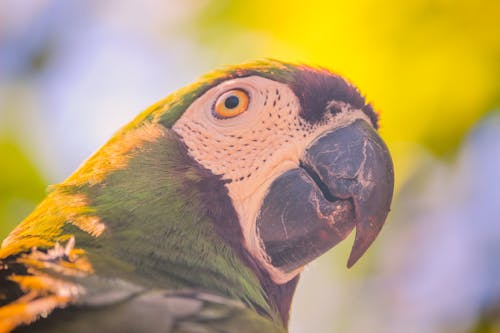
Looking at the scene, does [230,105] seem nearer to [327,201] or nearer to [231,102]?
[231,102]

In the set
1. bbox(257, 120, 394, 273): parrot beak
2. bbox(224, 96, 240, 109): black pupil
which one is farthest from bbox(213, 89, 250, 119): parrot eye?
bbox(257, 120, 394, 273): parrot beak

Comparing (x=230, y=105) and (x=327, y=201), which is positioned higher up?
(x=230, y=105)

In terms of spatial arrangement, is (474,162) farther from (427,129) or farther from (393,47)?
(393,47)

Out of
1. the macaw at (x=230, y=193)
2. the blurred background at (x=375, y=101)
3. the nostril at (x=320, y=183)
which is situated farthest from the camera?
the blurred background at (x=375, y=101)

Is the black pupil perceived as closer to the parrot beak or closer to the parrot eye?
the parrot eye

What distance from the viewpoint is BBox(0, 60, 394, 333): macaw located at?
109 cm

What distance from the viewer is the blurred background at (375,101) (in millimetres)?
1909

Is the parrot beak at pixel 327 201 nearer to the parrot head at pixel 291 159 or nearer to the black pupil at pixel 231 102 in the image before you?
the parrot head at pixel 291 159

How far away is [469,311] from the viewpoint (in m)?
2.23

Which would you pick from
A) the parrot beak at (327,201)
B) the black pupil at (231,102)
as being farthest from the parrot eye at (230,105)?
the parrot beak at (327,201)

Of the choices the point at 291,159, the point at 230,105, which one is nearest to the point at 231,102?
the point at 230,105

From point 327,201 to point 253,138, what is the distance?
171 millimetres

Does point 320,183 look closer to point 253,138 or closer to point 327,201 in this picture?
point 327,201

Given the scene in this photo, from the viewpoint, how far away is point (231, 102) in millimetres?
1250
